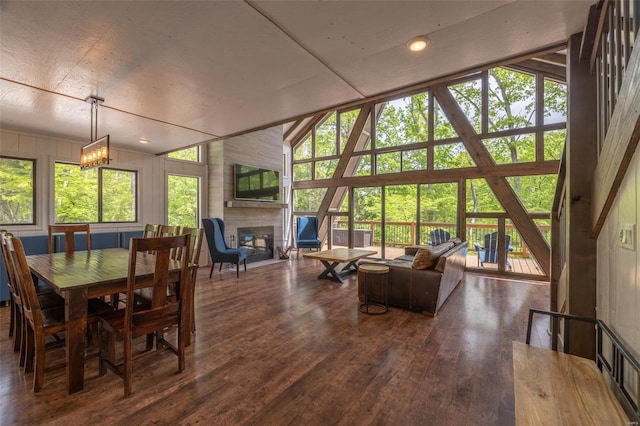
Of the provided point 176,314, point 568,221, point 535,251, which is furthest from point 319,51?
point 535,251

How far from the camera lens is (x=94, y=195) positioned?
4934mm

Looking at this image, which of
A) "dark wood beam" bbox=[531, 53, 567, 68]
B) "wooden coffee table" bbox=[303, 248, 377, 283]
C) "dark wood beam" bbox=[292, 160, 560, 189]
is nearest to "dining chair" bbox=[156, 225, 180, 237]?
"wooden coffee table" bbox=[303, 248, 377, 283]

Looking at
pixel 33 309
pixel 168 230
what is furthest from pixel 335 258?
pixel 33 309

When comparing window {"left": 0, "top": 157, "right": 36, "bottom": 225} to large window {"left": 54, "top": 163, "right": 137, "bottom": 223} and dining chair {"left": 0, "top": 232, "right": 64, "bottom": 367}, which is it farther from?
dining chair {"left": 0, "top": 232, "right": 64, "bottom": 367}

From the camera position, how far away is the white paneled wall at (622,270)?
3.88ft

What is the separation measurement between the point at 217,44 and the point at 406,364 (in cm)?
285

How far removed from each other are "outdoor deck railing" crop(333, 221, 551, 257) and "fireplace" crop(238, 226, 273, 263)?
1.95 metres

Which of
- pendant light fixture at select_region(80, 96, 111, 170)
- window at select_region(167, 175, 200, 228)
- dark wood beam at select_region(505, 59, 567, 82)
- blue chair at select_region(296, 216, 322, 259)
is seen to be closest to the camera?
pendant light fixture at select_region(80, 96, 111, 170)

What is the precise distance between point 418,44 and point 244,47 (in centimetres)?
126

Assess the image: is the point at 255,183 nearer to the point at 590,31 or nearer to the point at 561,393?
the point at 590,31

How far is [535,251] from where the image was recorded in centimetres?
527

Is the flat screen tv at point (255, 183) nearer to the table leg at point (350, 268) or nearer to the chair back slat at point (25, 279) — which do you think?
the table leg at point (350, 268)

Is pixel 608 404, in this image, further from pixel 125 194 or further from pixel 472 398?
pixel 125 194

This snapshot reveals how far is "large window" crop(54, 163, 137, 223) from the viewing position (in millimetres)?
4566
